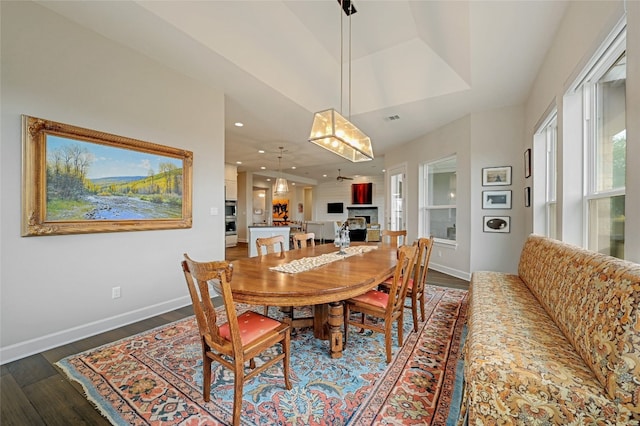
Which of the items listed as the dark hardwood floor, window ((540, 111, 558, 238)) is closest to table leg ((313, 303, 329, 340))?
the dark hardwood floor

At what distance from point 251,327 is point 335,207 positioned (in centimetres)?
1162

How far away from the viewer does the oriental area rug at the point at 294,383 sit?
146 cm

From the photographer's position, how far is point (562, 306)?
5.00 ft

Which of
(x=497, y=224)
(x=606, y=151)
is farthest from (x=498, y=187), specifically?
(x=606, y=151)

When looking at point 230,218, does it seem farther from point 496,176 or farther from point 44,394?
point 496,176

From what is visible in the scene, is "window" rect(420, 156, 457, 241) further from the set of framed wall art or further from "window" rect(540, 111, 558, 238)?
"window" rect(540, 111, 558, 238)

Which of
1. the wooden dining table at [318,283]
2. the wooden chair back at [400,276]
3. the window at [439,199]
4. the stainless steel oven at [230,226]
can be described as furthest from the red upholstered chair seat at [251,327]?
the stainless steel oven at [230,226]

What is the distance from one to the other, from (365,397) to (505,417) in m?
0.76

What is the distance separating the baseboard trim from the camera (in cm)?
201

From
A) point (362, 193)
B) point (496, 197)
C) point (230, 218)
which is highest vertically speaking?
point (362, 193)

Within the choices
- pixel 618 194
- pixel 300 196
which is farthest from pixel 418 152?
pixel 300 196

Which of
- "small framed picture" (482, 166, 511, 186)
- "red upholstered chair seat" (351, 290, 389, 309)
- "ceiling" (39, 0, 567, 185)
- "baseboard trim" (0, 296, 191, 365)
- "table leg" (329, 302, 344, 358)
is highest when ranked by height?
"ceiling" (39, 0, 567, 185)

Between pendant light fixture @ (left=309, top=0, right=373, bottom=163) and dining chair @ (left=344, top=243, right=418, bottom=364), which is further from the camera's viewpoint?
pendant light fixture @ (left=309, top=0, right=373, bottom=163)

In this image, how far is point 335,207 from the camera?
43.0 ft
